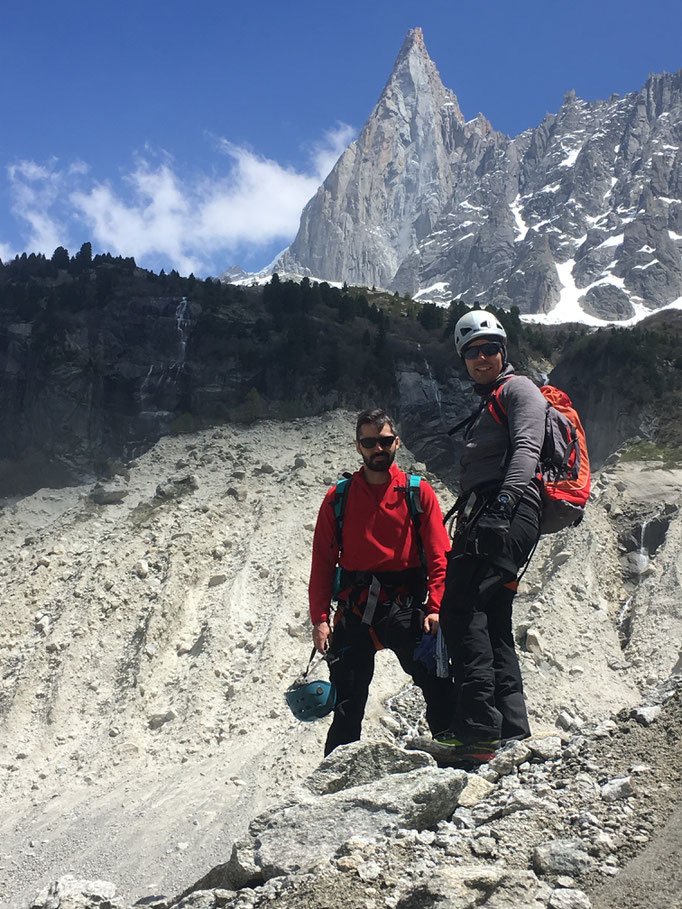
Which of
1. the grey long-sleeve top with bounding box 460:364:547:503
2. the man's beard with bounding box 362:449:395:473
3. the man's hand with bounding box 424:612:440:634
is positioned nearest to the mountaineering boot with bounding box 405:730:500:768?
the man's hand with bounding box 424:612:440:634

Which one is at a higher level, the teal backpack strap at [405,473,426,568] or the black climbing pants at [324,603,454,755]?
the teal backpack strap at [405,473,426,568]

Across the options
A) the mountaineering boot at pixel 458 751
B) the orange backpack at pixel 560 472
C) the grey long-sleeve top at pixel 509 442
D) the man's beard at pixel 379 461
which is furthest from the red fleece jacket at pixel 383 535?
the mountaineering boot at pixel 458 751

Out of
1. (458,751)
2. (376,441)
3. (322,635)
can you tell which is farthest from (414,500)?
(458,751)

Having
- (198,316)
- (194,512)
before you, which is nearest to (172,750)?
(194,512)

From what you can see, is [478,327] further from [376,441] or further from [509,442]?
[376,441]

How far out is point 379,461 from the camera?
5.76 meters

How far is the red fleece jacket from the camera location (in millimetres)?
5684

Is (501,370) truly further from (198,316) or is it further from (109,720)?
(198,316)

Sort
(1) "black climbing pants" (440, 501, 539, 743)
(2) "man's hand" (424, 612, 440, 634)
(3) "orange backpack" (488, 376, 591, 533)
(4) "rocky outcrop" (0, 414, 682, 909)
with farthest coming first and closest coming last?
(2) "man's hand" (424, 612, 440, 634)
(3) "orange backpack" (488, 376, 591, 533)
(1) "black climbing pants" (440, 501, 539, 743)
(4) "rocky outcrop" (0, 414, 682, 909)

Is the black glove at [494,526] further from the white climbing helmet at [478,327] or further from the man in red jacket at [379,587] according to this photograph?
the white climbing helmet at [478,327]

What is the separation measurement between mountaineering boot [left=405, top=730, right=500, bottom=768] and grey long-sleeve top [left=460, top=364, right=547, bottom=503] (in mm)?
1570

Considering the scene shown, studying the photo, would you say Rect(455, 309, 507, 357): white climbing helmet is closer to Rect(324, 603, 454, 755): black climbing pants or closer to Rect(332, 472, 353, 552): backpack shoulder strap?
Rect(332, 472, 353, 552): backpack shoulder strap

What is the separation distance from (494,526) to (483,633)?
2.53 feet

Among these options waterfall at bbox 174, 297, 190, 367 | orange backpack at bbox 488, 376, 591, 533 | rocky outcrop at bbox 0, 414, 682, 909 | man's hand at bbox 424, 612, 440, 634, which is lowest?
rocky outcrop at bbox 0, 414, 682, 909
